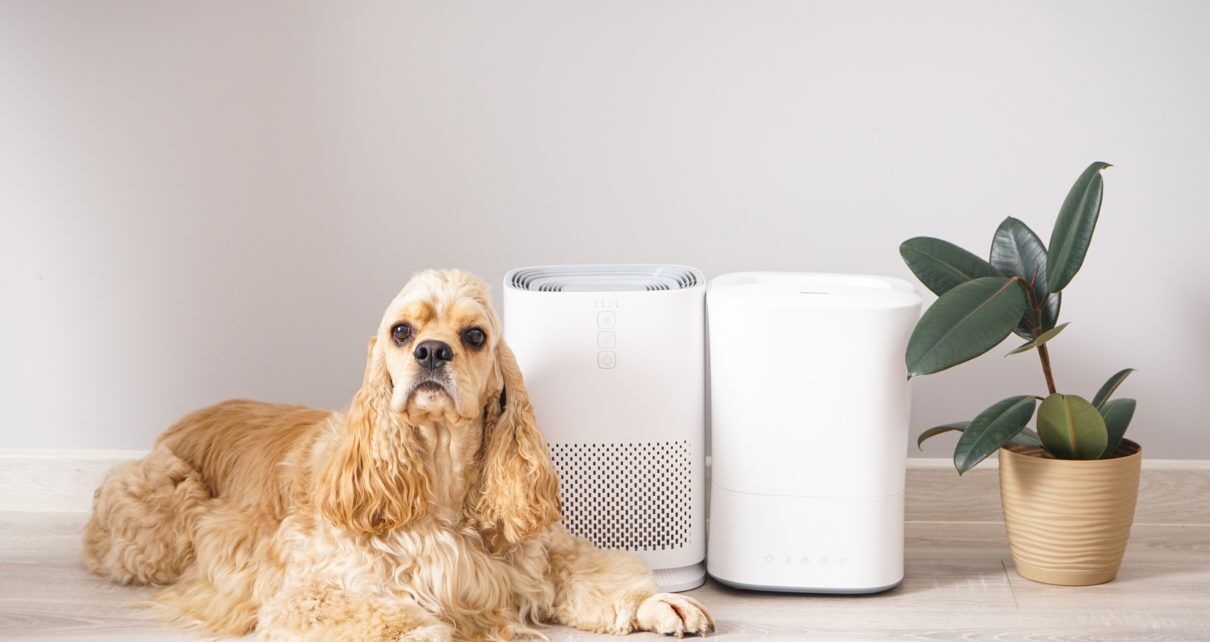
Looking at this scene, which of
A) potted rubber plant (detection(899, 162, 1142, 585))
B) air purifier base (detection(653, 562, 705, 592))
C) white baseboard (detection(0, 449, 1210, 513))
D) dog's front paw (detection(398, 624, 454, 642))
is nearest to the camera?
dog's front paw (detection(398, 624, 454, 642))

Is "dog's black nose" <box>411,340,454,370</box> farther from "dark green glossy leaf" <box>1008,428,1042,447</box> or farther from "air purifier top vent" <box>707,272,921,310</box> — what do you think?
"dark green glossy leaf" <box>1008,428,1042,447</box>

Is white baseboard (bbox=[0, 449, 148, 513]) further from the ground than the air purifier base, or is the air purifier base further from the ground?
white baseboard (bbox=[0, 449, 148, 513])

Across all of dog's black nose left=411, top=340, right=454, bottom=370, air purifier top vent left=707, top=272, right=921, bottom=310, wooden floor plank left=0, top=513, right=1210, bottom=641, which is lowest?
wooden floor plank left=0, top=513, right=1210, bottom=641

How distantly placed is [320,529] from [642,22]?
1.37 metres

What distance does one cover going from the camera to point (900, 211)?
9.05 ft

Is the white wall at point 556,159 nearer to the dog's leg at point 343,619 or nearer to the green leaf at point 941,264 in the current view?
the green leaf at point 941,264

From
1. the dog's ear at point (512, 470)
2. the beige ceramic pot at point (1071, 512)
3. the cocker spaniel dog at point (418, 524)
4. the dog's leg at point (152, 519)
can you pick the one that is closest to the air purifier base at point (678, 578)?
the cocker spaniel dog at point (418, 524)

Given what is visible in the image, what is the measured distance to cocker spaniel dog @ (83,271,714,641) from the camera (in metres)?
1.97

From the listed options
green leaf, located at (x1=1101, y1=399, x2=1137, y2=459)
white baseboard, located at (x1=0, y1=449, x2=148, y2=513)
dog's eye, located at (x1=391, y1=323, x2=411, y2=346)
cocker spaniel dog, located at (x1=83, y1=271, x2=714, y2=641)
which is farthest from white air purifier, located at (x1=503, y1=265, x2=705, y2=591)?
white baseboard, located at (x1=0, y1=449, x2=148, y2=513)

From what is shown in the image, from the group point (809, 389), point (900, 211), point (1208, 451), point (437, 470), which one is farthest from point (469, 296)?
point (1208, 451)

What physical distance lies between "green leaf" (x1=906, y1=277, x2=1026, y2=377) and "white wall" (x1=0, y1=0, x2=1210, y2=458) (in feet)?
1.75

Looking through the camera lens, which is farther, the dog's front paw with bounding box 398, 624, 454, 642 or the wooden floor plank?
the wooden floor plank

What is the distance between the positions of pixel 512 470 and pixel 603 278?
564 millimetres

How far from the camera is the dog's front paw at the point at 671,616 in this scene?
2100 mm
